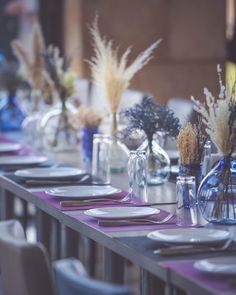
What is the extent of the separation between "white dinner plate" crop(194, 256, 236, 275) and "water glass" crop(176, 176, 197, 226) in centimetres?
50

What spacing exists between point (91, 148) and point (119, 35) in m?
3.52

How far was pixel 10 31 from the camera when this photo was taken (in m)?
7.96

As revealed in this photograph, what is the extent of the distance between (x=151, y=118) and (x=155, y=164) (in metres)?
0.19

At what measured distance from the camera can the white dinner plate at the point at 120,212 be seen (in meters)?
2.83

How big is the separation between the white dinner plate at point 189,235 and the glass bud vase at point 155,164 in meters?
0.96

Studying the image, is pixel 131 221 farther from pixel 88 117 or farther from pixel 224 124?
pixel 88 117

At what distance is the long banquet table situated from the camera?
214 cm

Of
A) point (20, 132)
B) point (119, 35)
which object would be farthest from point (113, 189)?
point (119, 35)

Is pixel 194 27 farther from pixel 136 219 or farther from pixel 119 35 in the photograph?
pixel 136 219

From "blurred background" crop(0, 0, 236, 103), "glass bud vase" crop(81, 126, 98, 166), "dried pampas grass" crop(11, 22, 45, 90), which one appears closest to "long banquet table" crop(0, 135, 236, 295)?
"glass bud vase" crop(81, 126, 98, 166)

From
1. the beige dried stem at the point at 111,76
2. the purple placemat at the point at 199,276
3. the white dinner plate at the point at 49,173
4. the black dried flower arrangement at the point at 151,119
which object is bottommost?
the purple placemat at the point at 199,276

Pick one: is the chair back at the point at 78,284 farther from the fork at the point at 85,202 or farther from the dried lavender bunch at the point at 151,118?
the dried lavender bunch at the point at 151,118

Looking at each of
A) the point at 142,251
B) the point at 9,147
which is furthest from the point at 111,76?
the point at 142,251

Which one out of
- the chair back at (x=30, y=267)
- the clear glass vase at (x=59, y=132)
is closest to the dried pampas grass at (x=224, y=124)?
the chair back at (x=30, y=267)
